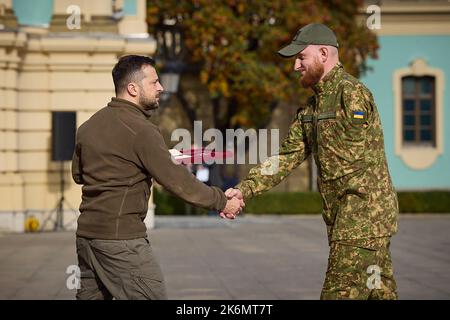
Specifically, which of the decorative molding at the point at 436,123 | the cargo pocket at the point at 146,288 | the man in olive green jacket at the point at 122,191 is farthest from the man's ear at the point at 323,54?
the decorative molding at the point at 436,123

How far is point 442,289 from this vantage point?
1165 centimetres

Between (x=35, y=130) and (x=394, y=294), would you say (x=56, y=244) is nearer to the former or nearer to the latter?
(x=35, y=130)

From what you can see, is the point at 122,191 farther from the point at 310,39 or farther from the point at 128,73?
the point at 310,39

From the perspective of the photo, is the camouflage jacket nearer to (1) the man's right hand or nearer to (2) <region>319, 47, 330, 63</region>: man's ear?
(2) <region>319, 47, 330, 63</region>: man's ear

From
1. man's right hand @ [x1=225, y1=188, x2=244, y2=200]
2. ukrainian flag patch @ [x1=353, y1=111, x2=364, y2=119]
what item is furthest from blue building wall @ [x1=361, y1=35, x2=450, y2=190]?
ukrainian flag patch @ [x1=353, y1=111, x2=364, y2=119]

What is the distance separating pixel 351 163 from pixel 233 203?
0.91 meters

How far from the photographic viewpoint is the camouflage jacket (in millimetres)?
6160

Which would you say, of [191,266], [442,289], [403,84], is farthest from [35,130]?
[403,84]

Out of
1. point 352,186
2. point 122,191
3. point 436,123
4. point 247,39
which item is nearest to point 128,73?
point 122,191

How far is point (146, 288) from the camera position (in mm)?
5797

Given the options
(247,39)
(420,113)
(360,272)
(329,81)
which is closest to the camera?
(360,272)

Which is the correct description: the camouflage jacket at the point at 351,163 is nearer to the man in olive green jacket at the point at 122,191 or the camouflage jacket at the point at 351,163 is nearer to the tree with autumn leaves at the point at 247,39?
the man in olive green jacket at the point at 122,191

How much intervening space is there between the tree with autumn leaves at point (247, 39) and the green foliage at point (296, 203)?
9.10 feet

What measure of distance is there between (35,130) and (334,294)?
1605 centimetres
